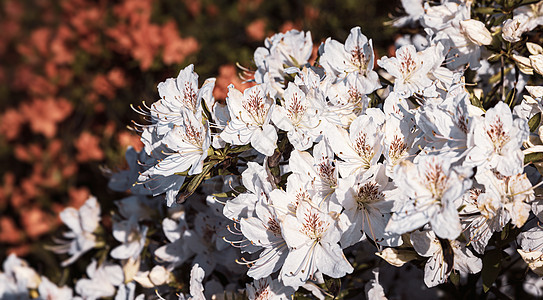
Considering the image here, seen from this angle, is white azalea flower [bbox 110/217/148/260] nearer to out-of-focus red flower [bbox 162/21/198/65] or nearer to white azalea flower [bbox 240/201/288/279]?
white azalea flower [bbox 240/201/288/279]

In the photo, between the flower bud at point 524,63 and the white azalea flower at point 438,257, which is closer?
the white azalea flower at point 438,257

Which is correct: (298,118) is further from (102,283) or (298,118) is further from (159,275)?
(102,283)

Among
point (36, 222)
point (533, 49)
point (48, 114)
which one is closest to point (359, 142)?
point (533, 49)

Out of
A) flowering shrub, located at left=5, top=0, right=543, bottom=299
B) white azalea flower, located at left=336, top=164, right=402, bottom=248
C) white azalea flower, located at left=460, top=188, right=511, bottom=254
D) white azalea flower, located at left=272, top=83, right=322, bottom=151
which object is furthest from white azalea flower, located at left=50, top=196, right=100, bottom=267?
white azalea flower, located at left=460, top=188, right=511, bottom=254

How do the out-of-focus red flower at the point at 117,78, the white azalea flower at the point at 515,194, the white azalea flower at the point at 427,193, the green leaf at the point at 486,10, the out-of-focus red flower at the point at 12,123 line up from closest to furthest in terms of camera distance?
the white azalea flower at the point at 427,193
the white azalea flower at the point at 515,194
the green leaf at the point at 486,10
the out-of-focus red flower at the point at 117,78
the out-of-focus red flower at the point at 12,123

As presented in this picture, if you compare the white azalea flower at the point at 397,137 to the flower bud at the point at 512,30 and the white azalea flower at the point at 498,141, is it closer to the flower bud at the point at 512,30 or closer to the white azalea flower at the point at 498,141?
the white azalea flower at the point at 498,141

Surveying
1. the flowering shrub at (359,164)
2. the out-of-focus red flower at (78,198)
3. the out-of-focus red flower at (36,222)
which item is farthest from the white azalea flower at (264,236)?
the out-of-focus red flower at (36,222)
